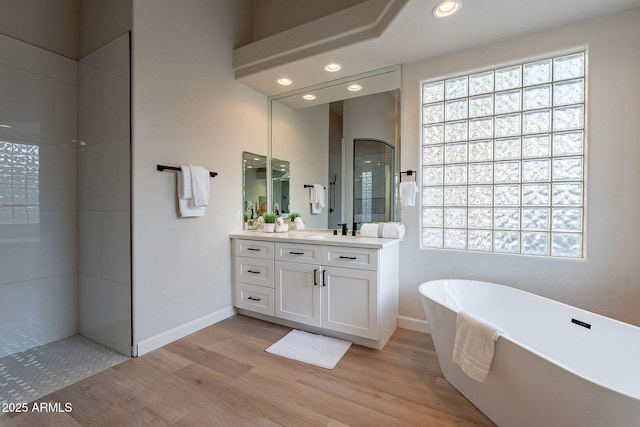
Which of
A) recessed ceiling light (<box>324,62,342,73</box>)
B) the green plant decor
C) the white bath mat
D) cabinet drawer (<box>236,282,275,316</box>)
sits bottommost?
the white bath mat

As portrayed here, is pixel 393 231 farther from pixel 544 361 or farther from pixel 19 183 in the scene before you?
pixel 19 183

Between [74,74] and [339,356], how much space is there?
3.33 metres

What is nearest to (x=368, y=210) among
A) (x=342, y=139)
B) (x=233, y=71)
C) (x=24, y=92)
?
(x=342, y=139)

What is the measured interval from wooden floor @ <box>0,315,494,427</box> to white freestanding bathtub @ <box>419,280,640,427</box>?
0.23 metres

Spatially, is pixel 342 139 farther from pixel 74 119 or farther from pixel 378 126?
pixel 74 119

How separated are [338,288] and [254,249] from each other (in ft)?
3.20

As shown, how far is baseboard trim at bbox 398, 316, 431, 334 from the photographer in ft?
8.44

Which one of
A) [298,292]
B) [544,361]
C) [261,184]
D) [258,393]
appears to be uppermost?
[261,184]

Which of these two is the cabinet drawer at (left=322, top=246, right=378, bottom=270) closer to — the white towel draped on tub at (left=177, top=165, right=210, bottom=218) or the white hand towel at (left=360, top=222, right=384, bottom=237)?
the white hand towel at (left=360, top=222, right=384, bottom=237)

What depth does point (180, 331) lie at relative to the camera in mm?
2438

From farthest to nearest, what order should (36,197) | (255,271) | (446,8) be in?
(255,271)
(36,197)
(446,8)

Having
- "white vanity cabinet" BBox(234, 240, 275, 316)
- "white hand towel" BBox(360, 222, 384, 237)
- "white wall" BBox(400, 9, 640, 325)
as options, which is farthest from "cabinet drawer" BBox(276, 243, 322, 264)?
"white wall" BBox(400, 9, 640, 325)

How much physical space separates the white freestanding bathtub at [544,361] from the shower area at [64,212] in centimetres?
244

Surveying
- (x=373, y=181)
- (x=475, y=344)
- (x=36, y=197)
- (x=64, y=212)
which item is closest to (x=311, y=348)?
(x=475, y=344)
